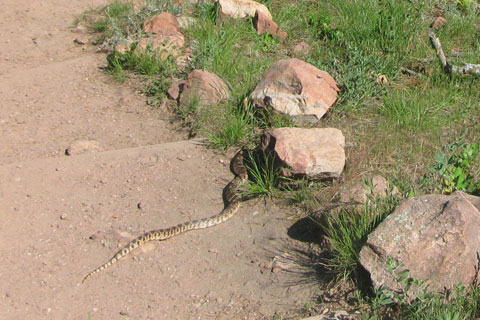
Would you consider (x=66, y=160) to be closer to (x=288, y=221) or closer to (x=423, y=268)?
(x=288, y=221)

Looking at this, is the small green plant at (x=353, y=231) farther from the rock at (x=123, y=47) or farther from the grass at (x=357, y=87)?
the rock at (x=123, y=47)

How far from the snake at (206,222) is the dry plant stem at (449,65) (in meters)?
2.72

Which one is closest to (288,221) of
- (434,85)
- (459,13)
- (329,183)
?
(329,183)

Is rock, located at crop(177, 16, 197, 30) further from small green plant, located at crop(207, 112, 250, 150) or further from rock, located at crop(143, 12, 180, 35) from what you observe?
small green plant, located at crop(207, 112, 250, 150)

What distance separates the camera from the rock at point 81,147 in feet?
21.3

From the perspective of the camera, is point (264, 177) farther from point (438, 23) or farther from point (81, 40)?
point (81, 40)

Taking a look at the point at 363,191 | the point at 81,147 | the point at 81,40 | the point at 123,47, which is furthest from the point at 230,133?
the point at 81,40

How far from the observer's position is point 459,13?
8.27 meters

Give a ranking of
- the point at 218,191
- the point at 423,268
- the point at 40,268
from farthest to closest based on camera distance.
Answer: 1. the point at 218,191
2. the point at 40,268
3. the point at 423,268

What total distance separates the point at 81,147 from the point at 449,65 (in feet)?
14.1

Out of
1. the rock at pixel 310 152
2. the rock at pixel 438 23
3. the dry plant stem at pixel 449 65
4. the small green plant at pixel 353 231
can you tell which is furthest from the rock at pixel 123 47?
the small green plant at pixel 353 231

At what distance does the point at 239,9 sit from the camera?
8328 millimetres

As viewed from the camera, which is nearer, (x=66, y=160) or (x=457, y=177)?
(x=457, y=177)

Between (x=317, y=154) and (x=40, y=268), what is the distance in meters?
2.60
